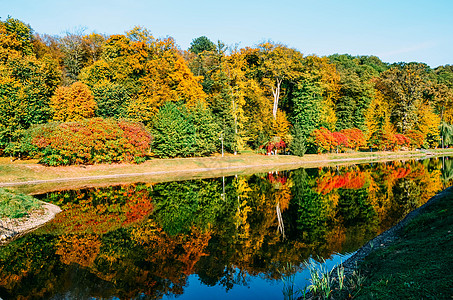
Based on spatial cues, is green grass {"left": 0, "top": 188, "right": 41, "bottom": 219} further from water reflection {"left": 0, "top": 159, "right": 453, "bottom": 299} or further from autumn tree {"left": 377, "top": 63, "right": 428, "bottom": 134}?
autumn tree {"left": 377, "top": 63, "right": 428, "bottom": 134}

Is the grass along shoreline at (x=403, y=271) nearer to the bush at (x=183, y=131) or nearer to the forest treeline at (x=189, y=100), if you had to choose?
the forest treeline at (x=189, y=100)

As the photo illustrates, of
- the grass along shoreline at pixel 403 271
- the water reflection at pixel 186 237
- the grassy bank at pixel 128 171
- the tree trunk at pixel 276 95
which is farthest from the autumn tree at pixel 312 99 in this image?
the grass along shoreline at pixel 403 271

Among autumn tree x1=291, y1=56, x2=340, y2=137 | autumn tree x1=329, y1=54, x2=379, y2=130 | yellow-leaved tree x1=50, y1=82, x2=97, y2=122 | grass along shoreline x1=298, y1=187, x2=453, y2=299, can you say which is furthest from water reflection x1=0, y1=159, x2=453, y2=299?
autumn tree x1=329, y1=54, x2=379, y2=130

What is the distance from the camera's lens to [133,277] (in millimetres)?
8578

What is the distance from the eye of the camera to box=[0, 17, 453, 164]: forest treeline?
34.5 meters

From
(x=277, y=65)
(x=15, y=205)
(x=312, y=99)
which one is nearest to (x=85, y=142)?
(x=15, y=205)

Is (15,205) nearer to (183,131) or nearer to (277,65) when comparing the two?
(183,131)

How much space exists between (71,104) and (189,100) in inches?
643

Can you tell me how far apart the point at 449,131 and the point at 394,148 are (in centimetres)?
1436

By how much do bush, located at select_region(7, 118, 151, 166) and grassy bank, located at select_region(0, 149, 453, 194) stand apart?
1142 millimetres

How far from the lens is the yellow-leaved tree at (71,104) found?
37.0 meters

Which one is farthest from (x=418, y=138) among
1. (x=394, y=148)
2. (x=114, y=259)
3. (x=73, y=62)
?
(x=73, y=62)

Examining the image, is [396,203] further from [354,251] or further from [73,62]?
[73,62]

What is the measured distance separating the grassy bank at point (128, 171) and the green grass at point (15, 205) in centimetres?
798
